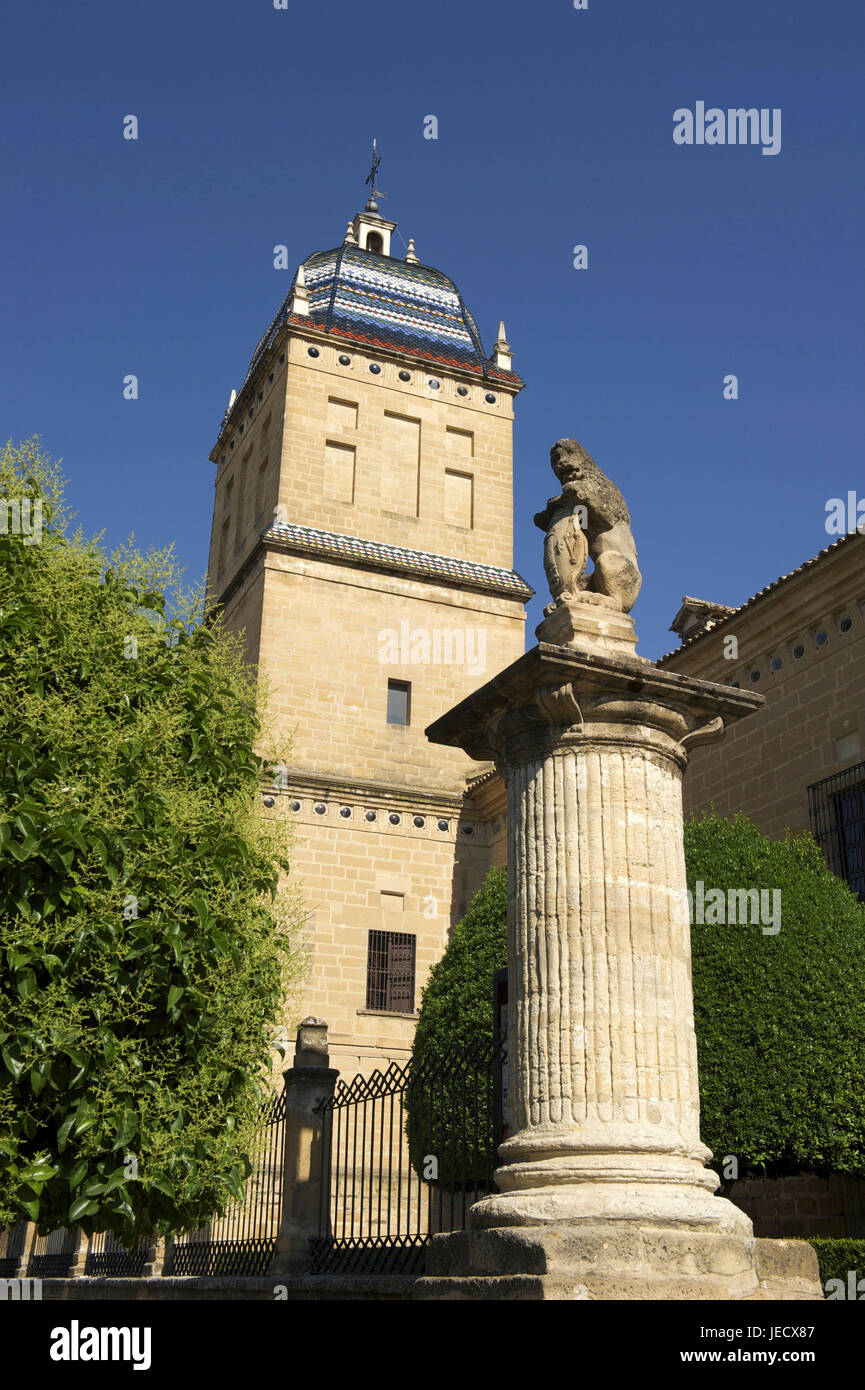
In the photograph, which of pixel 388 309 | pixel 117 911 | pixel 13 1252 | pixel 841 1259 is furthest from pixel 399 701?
pixel 117 911

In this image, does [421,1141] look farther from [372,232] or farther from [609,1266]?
[372,232]

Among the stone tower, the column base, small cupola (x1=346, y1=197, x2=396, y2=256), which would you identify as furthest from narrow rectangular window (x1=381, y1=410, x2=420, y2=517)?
the column base

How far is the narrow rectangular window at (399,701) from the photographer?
2419 centimetres

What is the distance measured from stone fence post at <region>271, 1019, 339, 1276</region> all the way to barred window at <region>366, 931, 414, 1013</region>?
10234 millimetres

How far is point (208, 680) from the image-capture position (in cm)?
948

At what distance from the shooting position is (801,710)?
52.4 ft

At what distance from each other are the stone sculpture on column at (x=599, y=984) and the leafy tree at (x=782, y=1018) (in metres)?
4.99

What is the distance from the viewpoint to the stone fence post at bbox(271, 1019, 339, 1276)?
414 inches

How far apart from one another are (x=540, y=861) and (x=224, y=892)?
2730mm

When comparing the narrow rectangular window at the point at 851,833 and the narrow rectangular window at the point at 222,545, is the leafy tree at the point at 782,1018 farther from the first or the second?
the narrow rectangular window at the point at 222,545

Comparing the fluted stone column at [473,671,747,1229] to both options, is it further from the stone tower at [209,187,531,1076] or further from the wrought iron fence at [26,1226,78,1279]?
the stone tower at [209,187,531,1076]

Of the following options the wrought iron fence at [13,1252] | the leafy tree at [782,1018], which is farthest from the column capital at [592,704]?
the wrought iron fence at [13,1252]

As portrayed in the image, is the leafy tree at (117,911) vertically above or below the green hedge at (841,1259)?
above
